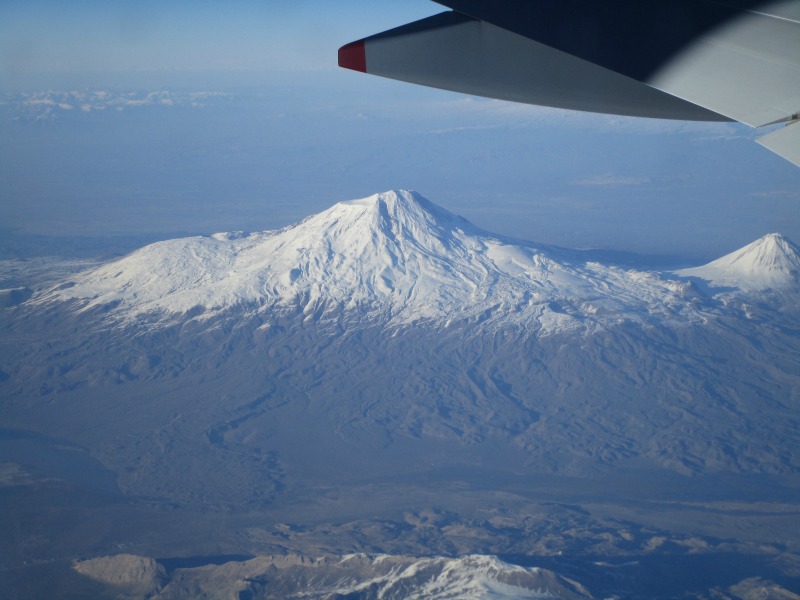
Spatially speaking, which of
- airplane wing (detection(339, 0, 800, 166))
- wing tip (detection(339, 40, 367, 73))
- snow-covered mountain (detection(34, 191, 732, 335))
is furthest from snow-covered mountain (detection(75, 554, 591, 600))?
snow-covered mountain (detection(34, 191, 732, 335))

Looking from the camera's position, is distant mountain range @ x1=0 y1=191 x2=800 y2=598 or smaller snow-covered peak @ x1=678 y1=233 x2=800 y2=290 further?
smaller snow-covered peak @ x1=678 y1=233 x2=800 y2=290

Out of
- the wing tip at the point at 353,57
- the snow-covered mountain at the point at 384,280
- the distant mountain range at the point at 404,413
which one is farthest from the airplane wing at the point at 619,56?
the snow-covered mountain at the point at 384,280

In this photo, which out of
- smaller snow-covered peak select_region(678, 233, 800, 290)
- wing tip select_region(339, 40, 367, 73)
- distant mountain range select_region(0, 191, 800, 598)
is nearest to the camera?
wing tip select_region(339, 40, 367, 73)

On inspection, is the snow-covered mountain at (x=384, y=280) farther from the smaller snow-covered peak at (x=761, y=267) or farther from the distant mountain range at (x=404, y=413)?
the smaller snow-covered peak at (x=761, y=267)

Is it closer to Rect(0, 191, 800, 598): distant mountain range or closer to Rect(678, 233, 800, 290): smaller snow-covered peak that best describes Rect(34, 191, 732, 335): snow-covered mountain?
Rect(0, 191, 800, 598): distant mountain range

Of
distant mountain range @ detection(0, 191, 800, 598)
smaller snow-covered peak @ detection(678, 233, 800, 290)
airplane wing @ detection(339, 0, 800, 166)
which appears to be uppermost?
airplane wing @ detection(339, 0, 800, 166)

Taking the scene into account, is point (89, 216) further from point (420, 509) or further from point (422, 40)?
point (422, 40)

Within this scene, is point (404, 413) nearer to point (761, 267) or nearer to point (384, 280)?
point (384, 280)
